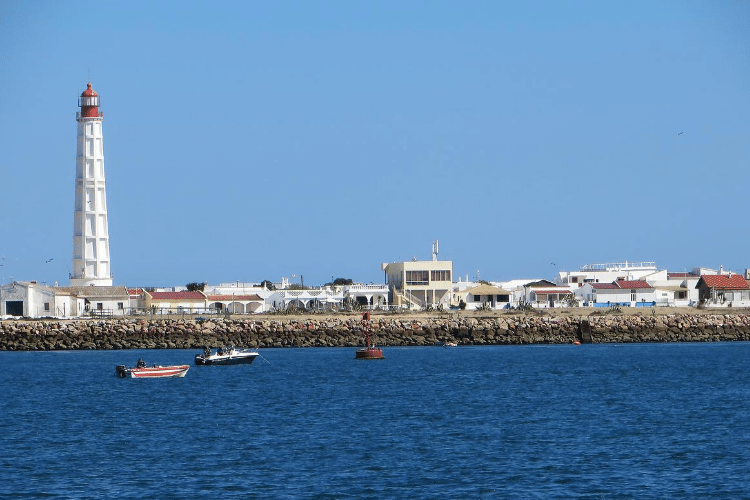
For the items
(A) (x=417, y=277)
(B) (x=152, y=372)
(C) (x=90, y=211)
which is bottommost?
(B) (x=152, y=372)

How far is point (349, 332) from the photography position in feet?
289

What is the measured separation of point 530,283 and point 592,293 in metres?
13.8

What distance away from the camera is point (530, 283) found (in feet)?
414

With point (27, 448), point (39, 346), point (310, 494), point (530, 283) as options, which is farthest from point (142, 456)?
point (530, 283)

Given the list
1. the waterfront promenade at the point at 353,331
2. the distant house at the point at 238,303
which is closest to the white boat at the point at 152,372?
the waterfront promenade at the point at 353,331

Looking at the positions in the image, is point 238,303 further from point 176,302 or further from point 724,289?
point 724,289

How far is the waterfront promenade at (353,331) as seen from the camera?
85.7 meters

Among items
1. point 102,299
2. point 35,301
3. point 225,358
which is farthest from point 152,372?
point 102,299

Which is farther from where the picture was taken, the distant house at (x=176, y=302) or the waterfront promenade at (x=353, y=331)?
the distant house at (x=176, y=302)

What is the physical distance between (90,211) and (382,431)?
209 ft

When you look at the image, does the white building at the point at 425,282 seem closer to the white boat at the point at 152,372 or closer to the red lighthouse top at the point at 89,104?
the red lighthouse top at the point at 89,104

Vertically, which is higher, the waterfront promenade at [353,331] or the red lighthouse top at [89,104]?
the red lighthouse top at [89,104]

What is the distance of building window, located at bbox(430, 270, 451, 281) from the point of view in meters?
112

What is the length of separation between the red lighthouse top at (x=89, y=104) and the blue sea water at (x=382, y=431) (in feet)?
121
